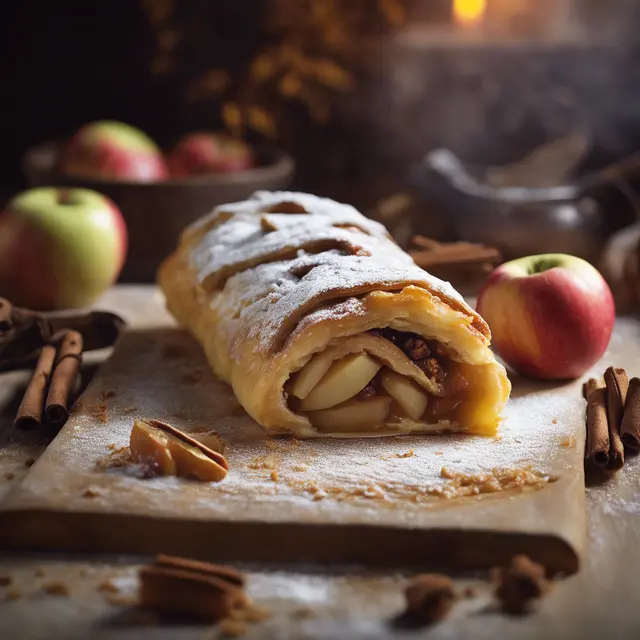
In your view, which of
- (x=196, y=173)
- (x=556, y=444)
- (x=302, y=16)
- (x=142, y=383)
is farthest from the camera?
(x=302, y=16)

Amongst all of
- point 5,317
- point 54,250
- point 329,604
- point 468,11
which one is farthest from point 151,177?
point 329,604

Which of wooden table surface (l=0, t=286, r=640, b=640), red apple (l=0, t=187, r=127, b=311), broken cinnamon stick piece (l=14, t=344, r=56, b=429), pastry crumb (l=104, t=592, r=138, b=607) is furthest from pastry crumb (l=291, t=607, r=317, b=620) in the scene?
red apple (l=0, t=187, r=127, b=311)

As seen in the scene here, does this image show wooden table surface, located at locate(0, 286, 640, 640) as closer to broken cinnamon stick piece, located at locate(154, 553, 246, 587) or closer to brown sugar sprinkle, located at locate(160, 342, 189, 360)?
broken cinnamon stick piece, located at locate(154, 553, 246, 587)

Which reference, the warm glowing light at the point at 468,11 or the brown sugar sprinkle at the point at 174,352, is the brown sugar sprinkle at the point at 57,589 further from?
the warm glowing light at the point at 468,11

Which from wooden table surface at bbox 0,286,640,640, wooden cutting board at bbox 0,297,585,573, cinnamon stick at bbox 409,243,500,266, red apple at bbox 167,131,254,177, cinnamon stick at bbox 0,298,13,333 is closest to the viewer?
wooden table surface at bbox 0,286,640,640

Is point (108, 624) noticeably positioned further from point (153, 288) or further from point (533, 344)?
point (153, 288)

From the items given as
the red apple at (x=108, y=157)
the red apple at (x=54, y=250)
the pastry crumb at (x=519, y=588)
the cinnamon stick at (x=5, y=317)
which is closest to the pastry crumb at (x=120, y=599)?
the pastry crumb at (x=519, y=588)

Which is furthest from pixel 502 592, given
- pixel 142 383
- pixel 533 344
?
pixel 142 383
